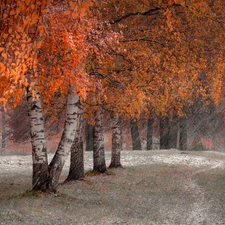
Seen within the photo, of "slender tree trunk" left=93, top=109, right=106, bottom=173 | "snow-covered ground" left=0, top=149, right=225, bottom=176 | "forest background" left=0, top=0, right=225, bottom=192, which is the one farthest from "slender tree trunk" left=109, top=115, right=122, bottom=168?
"snow-covered ground" left=0, top=149, right=225, bottom=176

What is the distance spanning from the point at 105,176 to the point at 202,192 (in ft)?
19.0

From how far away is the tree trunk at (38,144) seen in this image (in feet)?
55.6

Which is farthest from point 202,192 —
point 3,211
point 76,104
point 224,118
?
point 224,118

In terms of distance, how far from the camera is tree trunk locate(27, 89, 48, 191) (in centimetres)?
1694

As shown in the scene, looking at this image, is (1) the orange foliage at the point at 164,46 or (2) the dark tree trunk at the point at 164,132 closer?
(1) the orange foliage at the point at 164,46

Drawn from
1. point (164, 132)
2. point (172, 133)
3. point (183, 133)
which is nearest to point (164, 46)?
point (183, 133)

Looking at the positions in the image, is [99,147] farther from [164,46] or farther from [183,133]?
[183,133]

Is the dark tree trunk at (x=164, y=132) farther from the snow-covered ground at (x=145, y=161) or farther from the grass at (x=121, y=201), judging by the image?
the grass at (x=121, y=201)

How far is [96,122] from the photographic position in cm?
2550

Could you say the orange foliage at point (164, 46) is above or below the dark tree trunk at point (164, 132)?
above

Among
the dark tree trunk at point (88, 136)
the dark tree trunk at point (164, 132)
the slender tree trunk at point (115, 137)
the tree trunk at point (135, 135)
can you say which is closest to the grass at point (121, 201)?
the slender tree trunk at point (115, 137)

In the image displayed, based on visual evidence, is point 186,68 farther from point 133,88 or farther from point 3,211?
point 3,211

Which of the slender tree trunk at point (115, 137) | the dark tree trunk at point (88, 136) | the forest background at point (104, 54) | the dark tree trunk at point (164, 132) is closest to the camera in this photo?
the forest background at point (104, 54)

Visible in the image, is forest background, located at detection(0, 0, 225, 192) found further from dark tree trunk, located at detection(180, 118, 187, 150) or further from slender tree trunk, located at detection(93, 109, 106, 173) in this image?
dark tree trunk, located at detection(180, 118, 187, 150)
